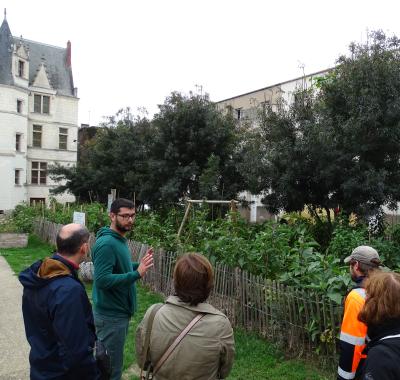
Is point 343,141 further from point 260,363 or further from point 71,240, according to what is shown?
point 71,240

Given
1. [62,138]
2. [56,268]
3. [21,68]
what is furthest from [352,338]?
[62,138]

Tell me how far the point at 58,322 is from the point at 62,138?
1674 inches

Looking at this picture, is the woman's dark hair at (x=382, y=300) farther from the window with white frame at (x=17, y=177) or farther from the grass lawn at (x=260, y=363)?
the window with white frame at (x=17, y=177)

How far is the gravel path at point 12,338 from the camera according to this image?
496 cm

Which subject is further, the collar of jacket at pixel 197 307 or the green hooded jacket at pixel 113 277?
the green hooded jacket at pixel 113 277

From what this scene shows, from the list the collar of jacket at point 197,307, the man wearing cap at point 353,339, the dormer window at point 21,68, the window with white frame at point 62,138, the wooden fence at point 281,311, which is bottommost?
the wooden fence at point 281,311

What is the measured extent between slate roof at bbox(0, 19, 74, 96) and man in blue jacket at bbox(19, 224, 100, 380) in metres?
40.5

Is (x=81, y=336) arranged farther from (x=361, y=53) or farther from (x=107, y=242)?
(x=361, y=53)

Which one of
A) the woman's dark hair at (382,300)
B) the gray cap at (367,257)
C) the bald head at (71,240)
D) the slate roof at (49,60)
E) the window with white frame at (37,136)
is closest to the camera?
the woman's dark hair at (382,300)

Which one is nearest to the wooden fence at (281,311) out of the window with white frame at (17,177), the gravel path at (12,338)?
the gravel path at (12,338)

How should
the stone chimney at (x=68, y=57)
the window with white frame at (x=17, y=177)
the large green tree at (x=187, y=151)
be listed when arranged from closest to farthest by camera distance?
the large green tree at (x=187, y=151)
the window with white frame at (x=17, y=177)
the stone chimney at (x=68, y=57)

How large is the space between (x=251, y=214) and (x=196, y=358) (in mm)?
32134

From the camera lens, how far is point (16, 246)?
52.7ft

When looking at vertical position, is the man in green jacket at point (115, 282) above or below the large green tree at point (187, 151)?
below
